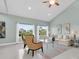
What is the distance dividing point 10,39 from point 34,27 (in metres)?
3.11

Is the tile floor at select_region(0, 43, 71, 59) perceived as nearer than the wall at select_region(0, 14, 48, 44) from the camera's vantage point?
Yes

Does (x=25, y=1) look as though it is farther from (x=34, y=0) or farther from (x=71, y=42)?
(x=71, y=42)

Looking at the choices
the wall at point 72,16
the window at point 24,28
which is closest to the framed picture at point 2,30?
the window at point 24,28

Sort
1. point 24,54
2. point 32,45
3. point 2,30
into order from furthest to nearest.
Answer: point 2,30 → point 32,45 → point 24,54

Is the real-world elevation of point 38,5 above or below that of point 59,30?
above

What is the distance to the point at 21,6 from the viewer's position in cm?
824

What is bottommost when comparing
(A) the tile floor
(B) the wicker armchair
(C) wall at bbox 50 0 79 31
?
(A) the tile floor

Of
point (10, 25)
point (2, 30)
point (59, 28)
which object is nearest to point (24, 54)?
point (2, 30)

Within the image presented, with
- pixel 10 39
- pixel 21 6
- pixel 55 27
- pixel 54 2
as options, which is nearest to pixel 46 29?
pixel 55 27

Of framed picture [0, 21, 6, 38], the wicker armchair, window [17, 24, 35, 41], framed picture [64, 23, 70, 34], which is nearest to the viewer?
the wicker armchair

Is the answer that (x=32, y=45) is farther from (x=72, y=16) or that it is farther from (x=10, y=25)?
(x=72, y=16)

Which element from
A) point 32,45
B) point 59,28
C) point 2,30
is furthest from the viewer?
point 59,28

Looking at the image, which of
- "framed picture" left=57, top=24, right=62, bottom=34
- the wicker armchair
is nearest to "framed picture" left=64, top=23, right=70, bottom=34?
"framed picture" left=57, top=24, right=62, bottom=34

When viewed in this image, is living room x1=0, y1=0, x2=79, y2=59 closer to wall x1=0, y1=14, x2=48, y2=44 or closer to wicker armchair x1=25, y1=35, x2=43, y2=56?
wall x1=0, y1=14, x2=48, y2=44
